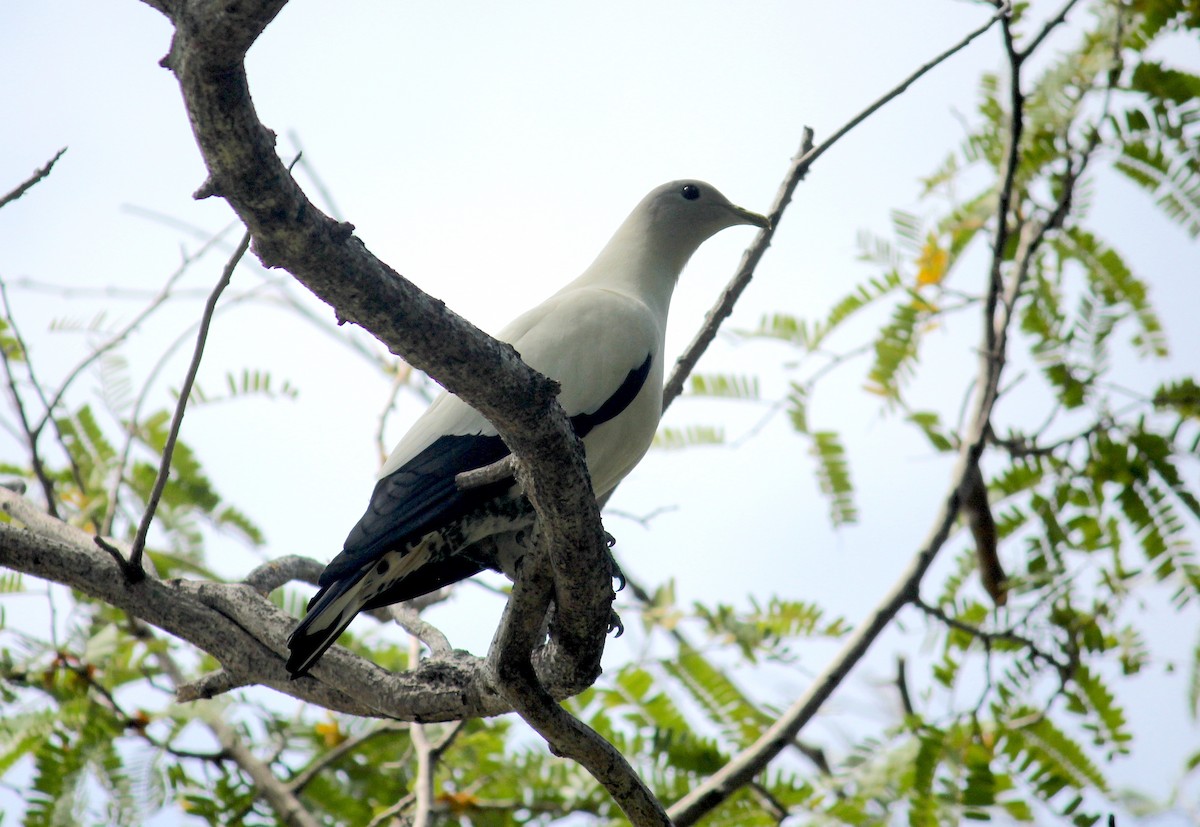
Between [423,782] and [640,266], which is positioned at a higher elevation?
[640,266]

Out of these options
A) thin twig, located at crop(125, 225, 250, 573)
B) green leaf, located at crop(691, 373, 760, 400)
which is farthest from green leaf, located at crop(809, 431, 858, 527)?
thin twig, located at crop(125, 225, 250, 573)

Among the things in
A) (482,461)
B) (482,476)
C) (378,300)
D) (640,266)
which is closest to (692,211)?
(640,266)

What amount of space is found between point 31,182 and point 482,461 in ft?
4.70

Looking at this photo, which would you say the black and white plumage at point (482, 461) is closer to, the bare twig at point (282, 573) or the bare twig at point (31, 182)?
the bare twig at point (282, 573)

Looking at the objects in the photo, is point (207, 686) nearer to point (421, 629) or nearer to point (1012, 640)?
point (421, 629)

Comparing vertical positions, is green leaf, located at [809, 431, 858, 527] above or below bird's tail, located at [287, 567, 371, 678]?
above

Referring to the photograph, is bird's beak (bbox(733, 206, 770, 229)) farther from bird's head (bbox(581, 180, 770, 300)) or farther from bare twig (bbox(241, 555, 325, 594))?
bare twig (bbox(241, 555, 325, 594))

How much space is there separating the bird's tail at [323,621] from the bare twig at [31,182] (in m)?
1.30

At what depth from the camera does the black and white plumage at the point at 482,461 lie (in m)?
3.04

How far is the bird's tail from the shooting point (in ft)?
9.68

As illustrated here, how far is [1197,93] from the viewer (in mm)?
4965

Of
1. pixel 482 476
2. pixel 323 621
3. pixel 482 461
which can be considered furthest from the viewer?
pixel 482 461

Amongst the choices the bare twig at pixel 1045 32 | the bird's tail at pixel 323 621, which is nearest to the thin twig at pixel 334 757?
the bird's tail at pixel 323 621

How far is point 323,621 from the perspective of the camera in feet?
9.82
